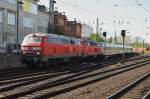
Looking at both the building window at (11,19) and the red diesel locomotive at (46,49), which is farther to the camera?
the building window at (11,19)

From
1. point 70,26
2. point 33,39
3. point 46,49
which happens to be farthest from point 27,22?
point 46,49

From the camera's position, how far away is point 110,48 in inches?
2509

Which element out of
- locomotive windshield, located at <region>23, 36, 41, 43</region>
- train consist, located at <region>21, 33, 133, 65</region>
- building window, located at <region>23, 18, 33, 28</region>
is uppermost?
building window, located at <region>23, 18, 33, 28</region>

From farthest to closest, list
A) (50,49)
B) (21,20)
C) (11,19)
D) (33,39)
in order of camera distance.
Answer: (21,20) < (11,19) < (50,49) < (33,39)

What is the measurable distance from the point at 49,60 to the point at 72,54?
7.47 meters

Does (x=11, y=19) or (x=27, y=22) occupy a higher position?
(x=11, y=19)

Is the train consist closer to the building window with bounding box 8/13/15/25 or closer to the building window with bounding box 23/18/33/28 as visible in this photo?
the building window with bounding box 8/13/15/25

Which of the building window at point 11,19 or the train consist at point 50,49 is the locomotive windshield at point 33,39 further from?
the building window at point 11,19

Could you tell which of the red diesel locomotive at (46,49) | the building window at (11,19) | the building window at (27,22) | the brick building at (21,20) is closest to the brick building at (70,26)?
the brick building at (21,20)

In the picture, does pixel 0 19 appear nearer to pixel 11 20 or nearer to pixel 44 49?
pixel 11 20

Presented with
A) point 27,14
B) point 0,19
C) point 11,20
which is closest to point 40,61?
point 0,19

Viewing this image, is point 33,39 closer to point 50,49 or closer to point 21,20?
point 50,49

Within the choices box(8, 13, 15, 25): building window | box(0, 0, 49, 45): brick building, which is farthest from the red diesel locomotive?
box(8, 13, 15, 25): building window

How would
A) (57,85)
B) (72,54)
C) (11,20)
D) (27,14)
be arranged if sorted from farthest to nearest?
(27,14) → (11,20) → (72,54) → (57,85)
